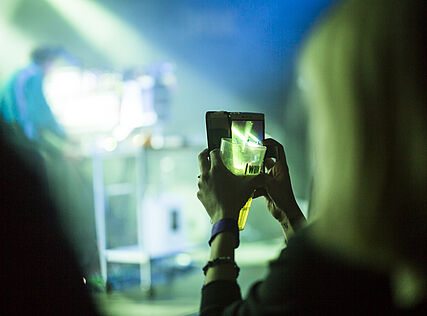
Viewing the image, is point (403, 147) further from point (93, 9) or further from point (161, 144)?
point (93, 9)

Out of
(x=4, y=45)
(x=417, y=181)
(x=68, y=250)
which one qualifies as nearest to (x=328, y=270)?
(x=417, y=181)

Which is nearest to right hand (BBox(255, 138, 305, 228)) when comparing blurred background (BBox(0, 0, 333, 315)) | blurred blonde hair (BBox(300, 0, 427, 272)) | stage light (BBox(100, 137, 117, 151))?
blurred blonde hair (BBox(300, 0, 427, 272))

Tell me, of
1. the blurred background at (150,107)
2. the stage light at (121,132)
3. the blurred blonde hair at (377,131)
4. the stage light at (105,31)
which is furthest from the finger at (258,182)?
the stage light at (105,31)

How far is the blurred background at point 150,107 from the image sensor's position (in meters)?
2.22

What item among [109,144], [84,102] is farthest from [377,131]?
[84,102]

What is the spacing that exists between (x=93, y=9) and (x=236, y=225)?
109 inches

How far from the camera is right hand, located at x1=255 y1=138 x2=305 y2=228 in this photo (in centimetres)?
71

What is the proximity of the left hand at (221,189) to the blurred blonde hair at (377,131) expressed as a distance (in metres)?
0.17

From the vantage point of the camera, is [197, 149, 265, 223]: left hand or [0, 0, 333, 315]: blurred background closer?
[197, 149, 265, 223]: left hand

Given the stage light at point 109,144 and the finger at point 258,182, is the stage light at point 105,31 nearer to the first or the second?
the stage light at point 109,144

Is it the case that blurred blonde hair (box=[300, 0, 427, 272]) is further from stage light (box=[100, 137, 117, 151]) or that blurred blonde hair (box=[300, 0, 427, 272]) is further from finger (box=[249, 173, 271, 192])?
stage light (box=[100, 137, 117, 151])

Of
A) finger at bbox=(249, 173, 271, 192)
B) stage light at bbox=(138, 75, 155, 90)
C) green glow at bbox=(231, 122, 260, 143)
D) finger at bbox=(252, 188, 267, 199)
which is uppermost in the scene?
stage light at bbox=(138, 75, 155, 90)

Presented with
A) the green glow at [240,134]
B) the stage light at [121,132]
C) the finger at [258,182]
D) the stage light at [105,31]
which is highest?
the stage light at [105,31]

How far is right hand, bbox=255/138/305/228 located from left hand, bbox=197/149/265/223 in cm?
9
